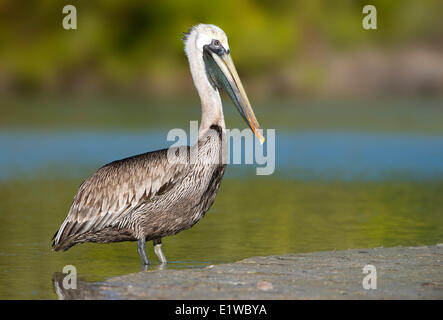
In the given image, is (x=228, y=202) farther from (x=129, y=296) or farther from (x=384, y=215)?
(x=129, y=296)

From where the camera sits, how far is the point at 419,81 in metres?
36.5

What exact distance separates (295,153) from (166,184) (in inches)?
456

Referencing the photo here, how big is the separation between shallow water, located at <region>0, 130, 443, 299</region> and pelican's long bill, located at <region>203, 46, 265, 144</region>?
1.16m

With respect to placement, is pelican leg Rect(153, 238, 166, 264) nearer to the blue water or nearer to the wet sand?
the wet sand

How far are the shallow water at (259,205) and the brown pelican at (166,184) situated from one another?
0.98 ft

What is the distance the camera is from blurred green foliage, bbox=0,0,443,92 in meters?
38.2

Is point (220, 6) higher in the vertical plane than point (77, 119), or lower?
higher

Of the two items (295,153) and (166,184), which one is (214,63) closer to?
(166,184)

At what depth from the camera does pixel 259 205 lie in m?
12.5

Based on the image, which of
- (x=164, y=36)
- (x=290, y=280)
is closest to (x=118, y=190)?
(x=290, y=280)

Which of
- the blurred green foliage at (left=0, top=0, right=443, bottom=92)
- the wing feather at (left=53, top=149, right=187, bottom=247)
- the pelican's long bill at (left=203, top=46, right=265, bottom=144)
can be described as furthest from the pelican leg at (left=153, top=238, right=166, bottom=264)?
the blurred green foliage at (left=0, top=0, right=443, bottom=92)

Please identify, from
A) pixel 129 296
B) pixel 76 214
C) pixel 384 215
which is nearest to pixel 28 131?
pixel 384 215

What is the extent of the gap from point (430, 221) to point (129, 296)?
4.86 meters
